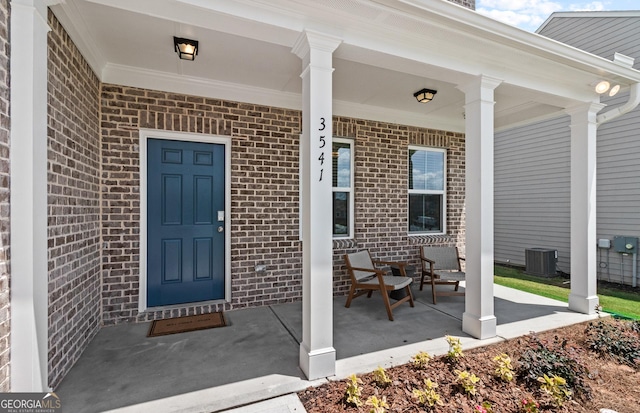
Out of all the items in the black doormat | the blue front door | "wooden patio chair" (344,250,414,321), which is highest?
the blue front door

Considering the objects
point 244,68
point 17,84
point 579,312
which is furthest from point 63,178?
point 579,312

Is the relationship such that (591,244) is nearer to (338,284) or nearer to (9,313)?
(338,284)

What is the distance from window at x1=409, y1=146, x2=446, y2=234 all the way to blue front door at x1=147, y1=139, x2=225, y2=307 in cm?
321

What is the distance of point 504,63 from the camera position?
3.27 m

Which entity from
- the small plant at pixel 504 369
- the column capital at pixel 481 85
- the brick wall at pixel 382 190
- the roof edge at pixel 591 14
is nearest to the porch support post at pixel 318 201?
the small plant at pixel 504 369

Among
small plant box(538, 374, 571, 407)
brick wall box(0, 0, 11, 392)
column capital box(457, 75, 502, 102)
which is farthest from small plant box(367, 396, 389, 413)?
column capital box(457, 75, 502, 102)

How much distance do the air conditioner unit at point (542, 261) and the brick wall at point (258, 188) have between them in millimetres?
2494

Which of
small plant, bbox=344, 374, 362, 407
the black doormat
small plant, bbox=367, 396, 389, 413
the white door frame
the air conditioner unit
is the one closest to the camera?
small plant, bbox=367, 396, 389, 413

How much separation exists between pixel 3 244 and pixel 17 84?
3.12ft

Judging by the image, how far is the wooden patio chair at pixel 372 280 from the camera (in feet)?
12.3

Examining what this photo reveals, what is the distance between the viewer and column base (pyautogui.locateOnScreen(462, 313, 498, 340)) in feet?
10.5

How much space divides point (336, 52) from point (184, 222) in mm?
2630

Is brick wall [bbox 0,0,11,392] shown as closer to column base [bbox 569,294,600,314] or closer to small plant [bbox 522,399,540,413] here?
small plant [bbox 522,399,540,413]

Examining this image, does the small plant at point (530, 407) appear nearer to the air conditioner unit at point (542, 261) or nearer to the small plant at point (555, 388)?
the small plant at point (555, 388)
